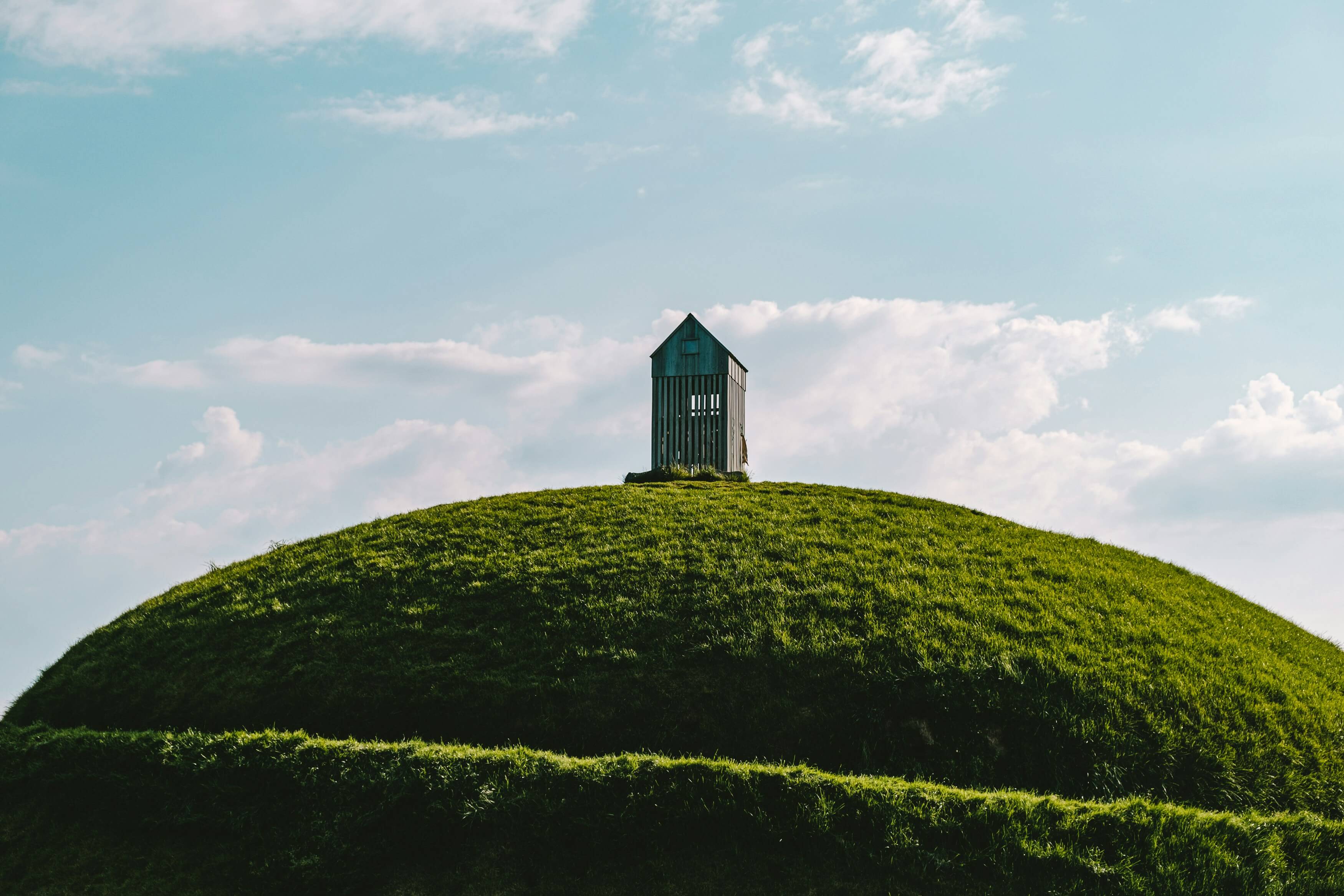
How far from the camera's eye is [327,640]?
490 inches

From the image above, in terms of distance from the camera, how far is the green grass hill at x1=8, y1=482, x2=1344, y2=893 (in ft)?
25.4

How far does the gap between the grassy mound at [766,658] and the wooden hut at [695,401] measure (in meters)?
10.9

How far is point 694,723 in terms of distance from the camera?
33.2ft

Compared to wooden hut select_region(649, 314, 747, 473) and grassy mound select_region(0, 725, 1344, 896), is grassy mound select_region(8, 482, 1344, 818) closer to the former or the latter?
grassy mound select_region(0, 725, 1344, 896)

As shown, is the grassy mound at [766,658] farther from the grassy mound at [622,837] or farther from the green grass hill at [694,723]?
the grassy mound at [622,837]

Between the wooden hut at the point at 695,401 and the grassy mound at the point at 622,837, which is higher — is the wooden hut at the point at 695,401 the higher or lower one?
the higher one

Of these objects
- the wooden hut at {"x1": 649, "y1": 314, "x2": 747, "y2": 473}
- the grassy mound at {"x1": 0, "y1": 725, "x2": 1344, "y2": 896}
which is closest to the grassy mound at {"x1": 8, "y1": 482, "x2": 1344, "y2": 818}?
the grassy mound at {"x1": 0, "y1": 725, "x2": 1344, "y2": 896}

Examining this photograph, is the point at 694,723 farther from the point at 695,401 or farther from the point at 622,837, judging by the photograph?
the point at 695,401

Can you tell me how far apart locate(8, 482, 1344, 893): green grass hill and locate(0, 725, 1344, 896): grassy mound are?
0.03 metres

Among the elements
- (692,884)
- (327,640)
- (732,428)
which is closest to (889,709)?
(692,884)

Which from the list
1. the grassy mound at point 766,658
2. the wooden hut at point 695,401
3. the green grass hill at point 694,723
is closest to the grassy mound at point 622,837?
the green grass hill at point 694,723

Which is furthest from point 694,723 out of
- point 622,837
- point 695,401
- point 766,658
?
point 695,401

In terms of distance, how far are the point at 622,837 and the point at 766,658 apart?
146 inches

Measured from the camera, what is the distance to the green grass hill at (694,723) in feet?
25.4
